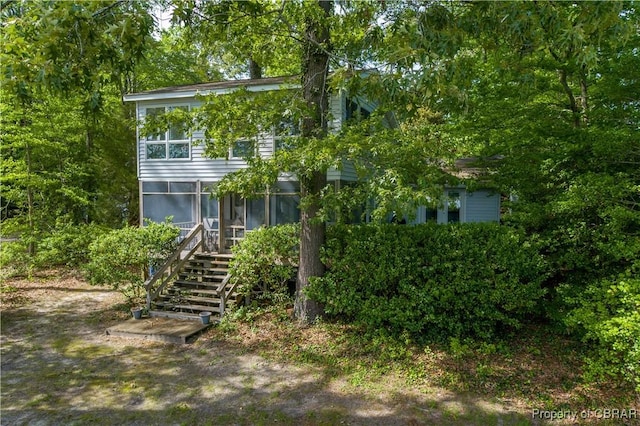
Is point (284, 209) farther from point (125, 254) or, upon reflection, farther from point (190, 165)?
point (125, 254)

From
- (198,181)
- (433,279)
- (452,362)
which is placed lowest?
(452,362)

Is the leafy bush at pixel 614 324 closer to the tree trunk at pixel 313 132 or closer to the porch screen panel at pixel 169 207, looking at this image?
the tree trunk at pixel 313 132

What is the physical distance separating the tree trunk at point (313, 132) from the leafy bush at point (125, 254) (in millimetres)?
4273

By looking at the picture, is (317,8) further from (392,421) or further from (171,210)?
(171,210)

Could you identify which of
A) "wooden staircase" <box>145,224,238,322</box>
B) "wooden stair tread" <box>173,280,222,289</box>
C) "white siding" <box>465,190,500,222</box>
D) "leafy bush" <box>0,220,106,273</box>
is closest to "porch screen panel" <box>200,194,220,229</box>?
"wooden staircase" <box>145,224,238,322</box>

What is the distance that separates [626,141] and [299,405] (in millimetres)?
6694

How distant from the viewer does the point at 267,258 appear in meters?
9.00

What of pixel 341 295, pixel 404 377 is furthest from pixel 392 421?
pixel 341 295

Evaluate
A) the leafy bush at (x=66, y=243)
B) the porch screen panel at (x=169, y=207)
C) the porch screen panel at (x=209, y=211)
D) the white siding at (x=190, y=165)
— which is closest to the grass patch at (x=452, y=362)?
the porch screen panel at (x=209, y=211)

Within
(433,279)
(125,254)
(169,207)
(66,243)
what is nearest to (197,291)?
(125,254)

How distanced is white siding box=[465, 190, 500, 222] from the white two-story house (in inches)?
156

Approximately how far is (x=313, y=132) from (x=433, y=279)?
11.9 ft

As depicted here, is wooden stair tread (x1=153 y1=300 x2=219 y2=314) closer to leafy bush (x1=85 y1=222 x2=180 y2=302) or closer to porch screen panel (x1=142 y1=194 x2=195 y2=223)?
leafy bush (x1=85 y1=222 x2=180 y2=302)

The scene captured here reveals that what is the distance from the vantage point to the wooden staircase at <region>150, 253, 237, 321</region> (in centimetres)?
927
